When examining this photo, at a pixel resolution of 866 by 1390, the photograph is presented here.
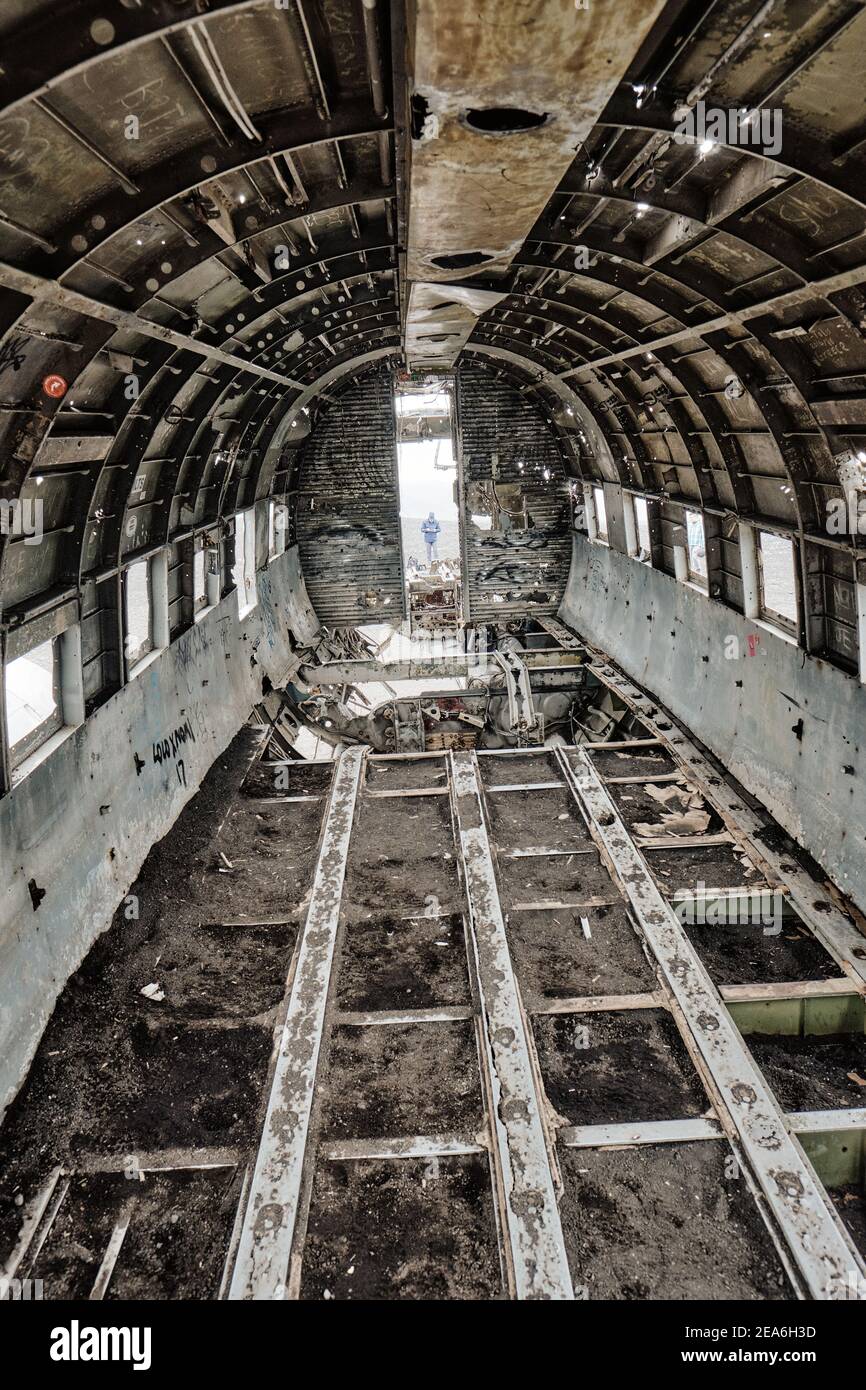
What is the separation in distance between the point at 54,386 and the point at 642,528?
1034cm

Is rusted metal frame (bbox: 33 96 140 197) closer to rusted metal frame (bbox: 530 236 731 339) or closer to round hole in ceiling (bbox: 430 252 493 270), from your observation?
round hole in ceiling (bbox: 430 252 493 270)

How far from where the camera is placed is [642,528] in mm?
13680

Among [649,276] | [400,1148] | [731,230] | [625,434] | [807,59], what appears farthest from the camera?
[625,434]

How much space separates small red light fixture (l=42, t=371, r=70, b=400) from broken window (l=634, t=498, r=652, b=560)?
31.5 feet

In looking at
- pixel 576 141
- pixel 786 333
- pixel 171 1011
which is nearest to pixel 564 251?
pixel 786 333

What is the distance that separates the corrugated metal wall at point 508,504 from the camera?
17859mm

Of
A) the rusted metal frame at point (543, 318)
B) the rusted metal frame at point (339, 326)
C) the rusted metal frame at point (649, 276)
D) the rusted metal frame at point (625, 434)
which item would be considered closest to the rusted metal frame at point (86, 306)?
the rusted metal frame at point (339, 326)

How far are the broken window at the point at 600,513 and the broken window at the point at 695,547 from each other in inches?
164

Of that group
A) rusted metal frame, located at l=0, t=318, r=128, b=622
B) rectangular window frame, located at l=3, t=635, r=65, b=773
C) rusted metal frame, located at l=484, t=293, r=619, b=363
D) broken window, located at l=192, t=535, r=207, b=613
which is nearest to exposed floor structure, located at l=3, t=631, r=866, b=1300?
rectangular window frame, located at l=3, t=635, r=65, b=773

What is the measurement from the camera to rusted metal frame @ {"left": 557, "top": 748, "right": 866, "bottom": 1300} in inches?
161

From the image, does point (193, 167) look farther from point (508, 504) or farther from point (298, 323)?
point (508, 504)

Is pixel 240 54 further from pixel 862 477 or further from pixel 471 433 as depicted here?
pixel 471 433

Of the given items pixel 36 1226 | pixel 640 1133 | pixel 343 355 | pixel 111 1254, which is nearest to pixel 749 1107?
pixel 640 1133

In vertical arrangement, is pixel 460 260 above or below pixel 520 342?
below
